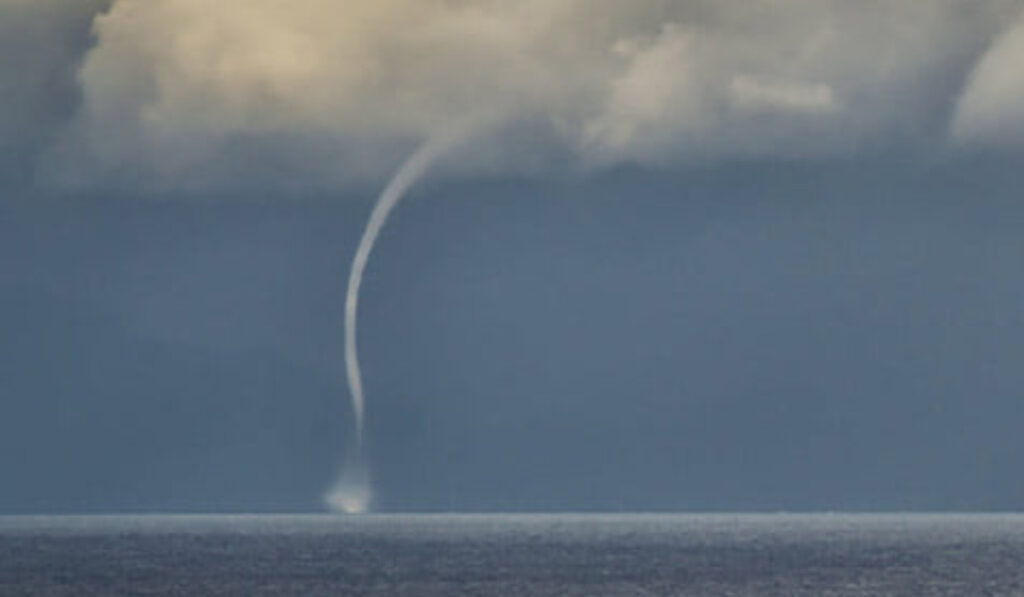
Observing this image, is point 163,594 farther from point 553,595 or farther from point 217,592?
point 553,595

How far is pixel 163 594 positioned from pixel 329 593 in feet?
53.6

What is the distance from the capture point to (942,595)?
196m

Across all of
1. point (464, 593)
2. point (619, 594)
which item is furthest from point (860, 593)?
point (464, 593)

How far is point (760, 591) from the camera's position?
200 meters

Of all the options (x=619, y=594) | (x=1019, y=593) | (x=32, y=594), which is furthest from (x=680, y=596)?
(x=32, y=594)

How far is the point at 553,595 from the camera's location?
194 meters

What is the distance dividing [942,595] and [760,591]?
17719 millimetres

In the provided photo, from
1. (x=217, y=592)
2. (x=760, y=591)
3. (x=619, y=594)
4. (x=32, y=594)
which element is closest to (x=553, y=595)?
(x=619, y=594)

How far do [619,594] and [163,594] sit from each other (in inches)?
1759

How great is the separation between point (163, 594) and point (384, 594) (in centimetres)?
2197

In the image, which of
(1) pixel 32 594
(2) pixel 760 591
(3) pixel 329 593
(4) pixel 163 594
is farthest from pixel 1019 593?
(1) pixel 32 594

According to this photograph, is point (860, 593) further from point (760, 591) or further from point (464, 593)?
point (464, 593)

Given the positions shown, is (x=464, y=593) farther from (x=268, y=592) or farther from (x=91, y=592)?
(x=91, y=592)

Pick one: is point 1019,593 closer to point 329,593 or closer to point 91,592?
point 329,593
